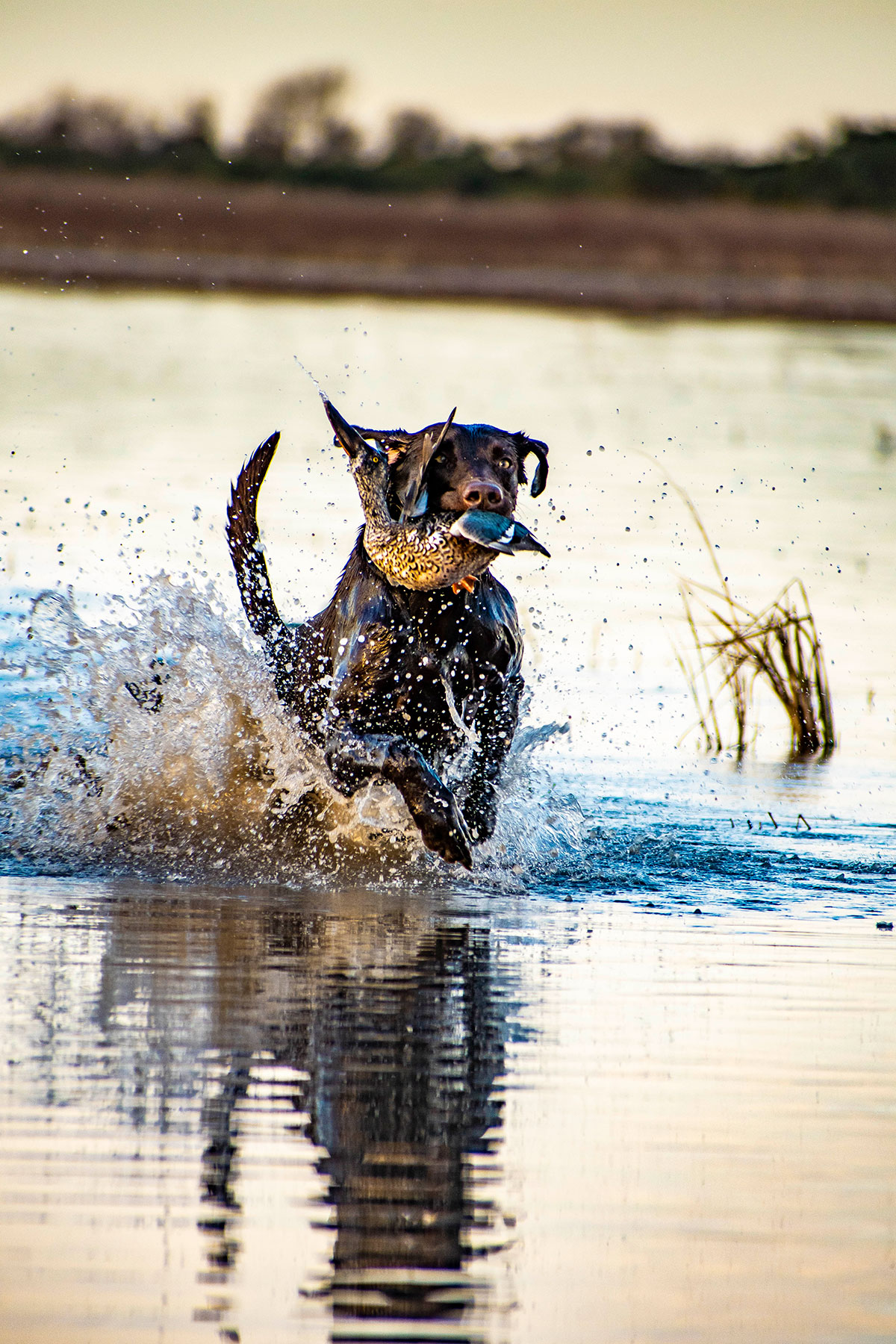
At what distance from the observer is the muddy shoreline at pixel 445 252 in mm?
30906

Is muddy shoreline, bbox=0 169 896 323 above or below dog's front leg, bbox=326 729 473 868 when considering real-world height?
above

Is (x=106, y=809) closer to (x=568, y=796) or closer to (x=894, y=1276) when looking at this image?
(x=568, y=796)

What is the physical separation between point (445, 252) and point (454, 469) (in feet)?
86.5

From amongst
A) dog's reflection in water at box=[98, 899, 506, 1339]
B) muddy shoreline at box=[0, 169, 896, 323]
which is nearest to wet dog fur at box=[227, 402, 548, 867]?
dog's reflection in water at box=[98, 899, 506, 1339]

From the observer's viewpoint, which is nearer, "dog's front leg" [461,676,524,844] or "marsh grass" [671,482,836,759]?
"dog's front leg" [461,676,524,844]

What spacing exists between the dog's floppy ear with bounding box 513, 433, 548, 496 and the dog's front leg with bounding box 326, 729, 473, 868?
822mm

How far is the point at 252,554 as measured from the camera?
680cm

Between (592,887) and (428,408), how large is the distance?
11.3 m

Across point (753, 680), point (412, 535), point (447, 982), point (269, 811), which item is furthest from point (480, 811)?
point (753, 680)

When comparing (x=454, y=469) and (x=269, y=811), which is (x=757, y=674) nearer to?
(x=269, y=811)

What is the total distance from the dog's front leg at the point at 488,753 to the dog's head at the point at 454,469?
69 centimetres

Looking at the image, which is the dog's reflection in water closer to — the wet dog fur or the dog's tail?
the wet dog fur

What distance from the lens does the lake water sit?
3.12m

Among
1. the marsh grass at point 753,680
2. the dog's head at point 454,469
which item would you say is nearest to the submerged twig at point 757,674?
the marsh grass at point 753,680
